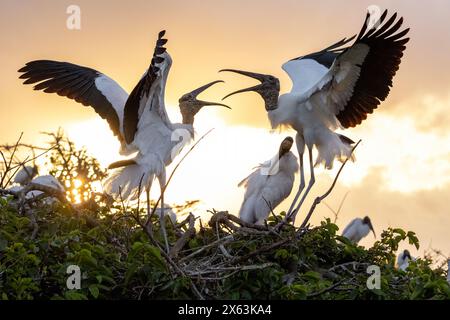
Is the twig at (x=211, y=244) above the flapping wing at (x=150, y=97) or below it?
below

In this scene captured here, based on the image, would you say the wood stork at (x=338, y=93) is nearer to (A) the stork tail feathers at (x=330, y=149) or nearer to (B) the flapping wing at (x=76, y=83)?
(A) the stork tail feathers at (x=330, y=149)

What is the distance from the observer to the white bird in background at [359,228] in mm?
16250

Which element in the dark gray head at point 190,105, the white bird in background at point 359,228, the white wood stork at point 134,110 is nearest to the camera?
the white wood stork at point 134,110

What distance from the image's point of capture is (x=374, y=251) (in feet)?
22.3

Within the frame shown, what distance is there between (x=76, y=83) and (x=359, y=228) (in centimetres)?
886

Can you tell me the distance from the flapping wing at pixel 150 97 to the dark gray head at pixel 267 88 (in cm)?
90

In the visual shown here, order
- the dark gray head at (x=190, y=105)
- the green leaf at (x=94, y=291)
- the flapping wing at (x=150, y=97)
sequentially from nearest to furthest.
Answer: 1. the green leaf at (x=94, y=291)
2. the flapping wing at (x=150, y=97)
3. the dark gray head at (x=190, y=105)

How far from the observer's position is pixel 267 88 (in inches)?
330

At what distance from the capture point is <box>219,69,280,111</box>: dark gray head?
827cm

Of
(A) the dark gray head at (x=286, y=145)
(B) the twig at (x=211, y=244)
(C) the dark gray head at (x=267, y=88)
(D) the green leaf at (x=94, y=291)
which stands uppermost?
(C) the dark gray head at (x=267, y=88)

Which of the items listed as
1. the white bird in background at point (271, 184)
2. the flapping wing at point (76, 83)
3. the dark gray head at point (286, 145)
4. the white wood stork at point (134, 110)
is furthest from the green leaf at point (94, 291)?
the dark gray head at point (286, 145)

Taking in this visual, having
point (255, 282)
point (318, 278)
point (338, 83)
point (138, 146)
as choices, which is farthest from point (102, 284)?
point (338, 83)

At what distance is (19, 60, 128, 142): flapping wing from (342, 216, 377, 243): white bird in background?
338 inches

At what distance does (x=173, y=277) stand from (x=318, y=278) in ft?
2.92
